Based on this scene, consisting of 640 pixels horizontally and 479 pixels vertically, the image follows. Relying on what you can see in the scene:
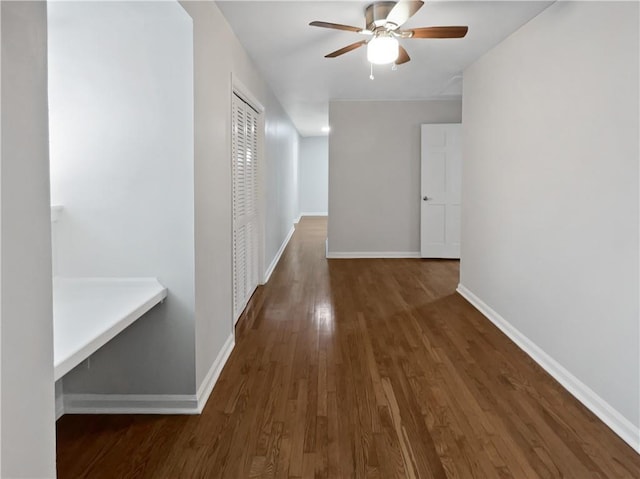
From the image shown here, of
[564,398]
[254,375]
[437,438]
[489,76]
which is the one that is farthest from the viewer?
[489,76]

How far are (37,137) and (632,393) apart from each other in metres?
2.46

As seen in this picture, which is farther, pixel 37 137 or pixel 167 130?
Result: pixel 167 130

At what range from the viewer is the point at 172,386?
2.34 m

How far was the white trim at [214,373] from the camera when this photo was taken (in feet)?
7.90

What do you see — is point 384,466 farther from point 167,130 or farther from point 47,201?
point 167,130

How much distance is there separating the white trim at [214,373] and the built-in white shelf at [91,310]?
0.55 metres

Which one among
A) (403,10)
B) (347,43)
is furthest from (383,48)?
(347,43)

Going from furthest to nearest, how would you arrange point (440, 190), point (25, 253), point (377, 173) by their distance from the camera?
point (377, 173) < point (440, 190) < point (25, 253)

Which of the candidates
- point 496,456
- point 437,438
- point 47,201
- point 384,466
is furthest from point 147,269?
point 496,456

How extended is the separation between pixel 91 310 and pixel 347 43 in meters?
2.81

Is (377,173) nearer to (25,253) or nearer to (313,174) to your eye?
(25,253)

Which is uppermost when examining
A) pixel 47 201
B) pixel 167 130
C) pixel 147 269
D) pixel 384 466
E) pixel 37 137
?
pixel 167 130

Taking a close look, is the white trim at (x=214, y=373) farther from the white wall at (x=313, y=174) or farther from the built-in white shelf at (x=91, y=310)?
the white wall at (x=313, y=174)

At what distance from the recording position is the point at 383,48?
304 cm
